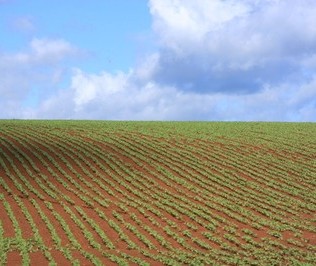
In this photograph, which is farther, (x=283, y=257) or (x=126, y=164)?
(x=126, y=164)

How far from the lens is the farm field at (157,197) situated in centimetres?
2592

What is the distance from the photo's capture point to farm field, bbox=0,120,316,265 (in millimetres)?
25922

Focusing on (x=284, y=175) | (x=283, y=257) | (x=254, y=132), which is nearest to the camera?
(x=283, y=257)

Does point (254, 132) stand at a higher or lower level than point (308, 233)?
higher

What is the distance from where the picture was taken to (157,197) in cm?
3444

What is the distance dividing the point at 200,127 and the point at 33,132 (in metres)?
14.9

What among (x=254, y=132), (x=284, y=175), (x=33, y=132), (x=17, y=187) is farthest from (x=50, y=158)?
(x=254, y=132)

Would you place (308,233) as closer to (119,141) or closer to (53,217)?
(53,217)

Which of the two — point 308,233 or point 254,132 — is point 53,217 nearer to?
point 308,233

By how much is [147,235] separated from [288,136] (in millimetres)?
25924

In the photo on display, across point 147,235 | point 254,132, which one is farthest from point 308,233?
point 254,132

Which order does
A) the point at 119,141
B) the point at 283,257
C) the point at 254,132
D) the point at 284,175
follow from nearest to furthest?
the point at 283,257 → the point at 284,175 → the point at 119,141 → the point at 254,132

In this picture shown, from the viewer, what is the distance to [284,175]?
3891cm

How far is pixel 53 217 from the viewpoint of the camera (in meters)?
30.6
